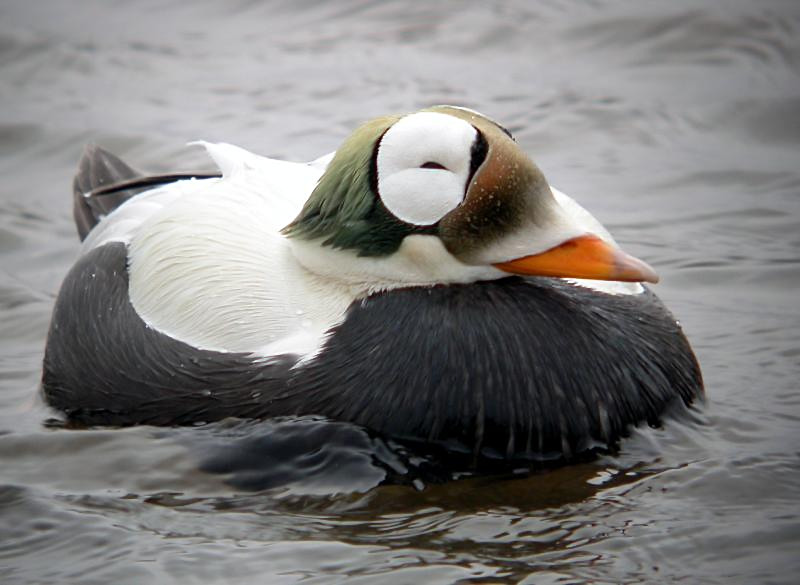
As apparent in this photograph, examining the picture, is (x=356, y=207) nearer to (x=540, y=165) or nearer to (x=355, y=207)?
(x=355, y=207)

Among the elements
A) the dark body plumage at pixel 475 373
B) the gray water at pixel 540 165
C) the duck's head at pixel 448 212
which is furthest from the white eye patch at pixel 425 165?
the gray water at pixel 540 165

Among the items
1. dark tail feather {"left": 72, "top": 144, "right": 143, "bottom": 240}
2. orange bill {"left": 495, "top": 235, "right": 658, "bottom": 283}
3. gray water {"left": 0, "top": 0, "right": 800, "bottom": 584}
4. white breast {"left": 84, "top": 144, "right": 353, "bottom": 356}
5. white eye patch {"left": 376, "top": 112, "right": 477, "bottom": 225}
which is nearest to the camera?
gray water {"left": 0, "top": 0, "right": 800, "bottom": 584}

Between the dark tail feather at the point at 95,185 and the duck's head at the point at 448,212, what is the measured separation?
1835 millimetres

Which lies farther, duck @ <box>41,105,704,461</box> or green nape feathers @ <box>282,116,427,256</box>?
green nape feathers @ <box>282,116,427,256</box>

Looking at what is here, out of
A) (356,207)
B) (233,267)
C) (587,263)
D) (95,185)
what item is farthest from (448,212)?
(95,185)

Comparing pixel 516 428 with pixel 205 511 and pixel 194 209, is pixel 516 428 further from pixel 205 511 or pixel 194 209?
pixel 194 209

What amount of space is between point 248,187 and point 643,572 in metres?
2.42

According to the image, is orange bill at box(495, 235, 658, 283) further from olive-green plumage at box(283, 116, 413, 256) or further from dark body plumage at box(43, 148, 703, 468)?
olive-green plumage at box(283, 116, 413, 256)

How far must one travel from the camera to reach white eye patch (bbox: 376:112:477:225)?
5.02m

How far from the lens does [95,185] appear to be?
7.09m

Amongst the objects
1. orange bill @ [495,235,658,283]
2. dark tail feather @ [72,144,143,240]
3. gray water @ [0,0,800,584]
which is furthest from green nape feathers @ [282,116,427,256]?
dark tail feather @ [72,144,143,240]

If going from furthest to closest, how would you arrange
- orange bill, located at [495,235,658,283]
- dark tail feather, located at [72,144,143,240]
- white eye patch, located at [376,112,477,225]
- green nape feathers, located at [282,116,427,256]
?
dark tail feather, located at [72,144,143,240] → green nape feathers, located at [282,116,427,256] → white eye patch, located at [376,112,477,225] → orange bill, located at [495,235,658,283]

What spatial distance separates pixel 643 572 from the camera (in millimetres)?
4449

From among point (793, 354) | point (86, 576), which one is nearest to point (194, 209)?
point (86, 576)
